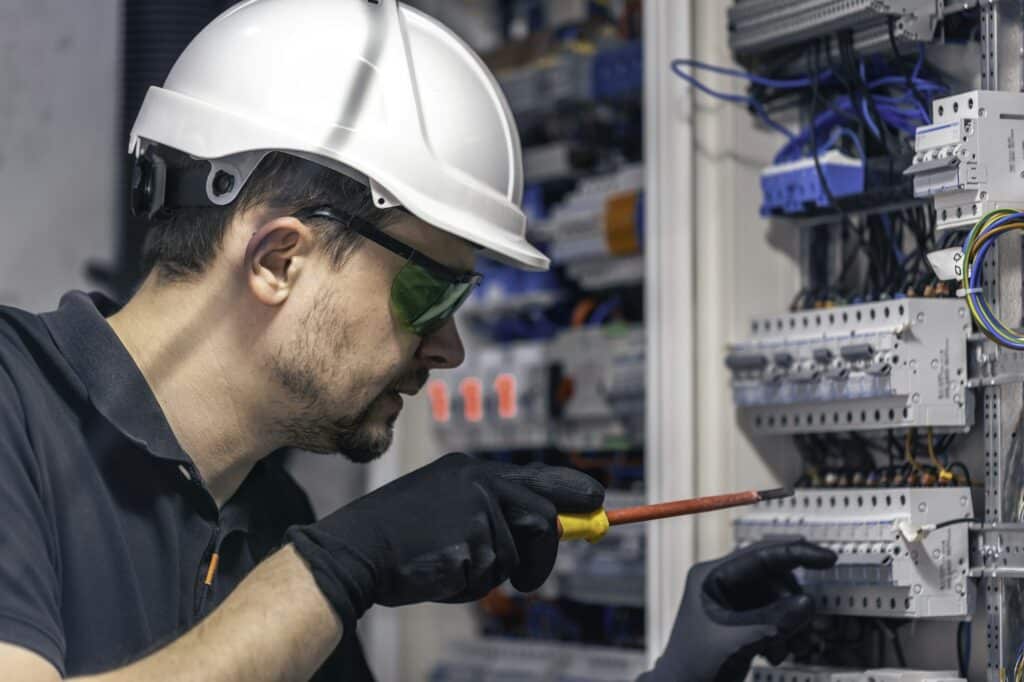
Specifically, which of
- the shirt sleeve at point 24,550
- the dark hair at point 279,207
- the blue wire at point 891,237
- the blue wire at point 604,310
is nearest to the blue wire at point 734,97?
the blue wire at point 891,237

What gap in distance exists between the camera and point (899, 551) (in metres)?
1.81

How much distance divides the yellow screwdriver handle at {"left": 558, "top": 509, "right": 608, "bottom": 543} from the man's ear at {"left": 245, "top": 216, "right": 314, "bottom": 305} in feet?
1.43

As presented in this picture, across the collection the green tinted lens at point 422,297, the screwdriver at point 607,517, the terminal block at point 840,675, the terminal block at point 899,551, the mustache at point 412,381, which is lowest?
the terminal block at point 840,675

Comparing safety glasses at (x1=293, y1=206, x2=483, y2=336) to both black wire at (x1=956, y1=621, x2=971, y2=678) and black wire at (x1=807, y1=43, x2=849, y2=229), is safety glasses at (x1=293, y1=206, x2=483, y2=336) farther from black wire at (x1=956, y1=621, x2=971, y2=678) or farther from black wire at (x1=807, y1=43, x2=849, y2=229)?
black wire at (x1=956, y1=621, x2=971, y2=678)

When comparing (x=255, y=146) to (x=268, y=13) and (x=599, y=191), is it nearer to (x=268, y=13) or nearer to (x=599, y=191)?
(x=268, y=13)

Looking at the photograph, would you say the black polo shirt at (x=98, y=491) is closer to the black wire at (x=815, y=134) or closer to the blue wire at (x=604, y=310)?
the black wire at (x=815, y=134)

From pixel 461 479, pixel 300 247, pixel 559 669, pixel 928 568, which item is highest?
pixel 300 247

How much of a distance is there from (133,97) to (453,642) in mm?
1470

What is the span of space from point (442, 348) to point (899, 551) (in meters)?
0.65

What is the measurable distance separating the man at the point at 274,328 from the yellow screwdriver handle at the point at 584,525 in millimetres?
16

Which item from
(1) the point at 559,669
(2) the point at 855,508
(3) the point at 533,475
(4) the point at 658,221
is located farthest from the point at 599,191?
(3) the point at 533,475

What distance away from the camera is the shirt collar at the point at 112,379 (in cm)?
162

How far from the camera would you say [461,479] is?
1.57m

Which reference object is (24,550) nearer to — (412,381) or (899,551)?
(412,381)
